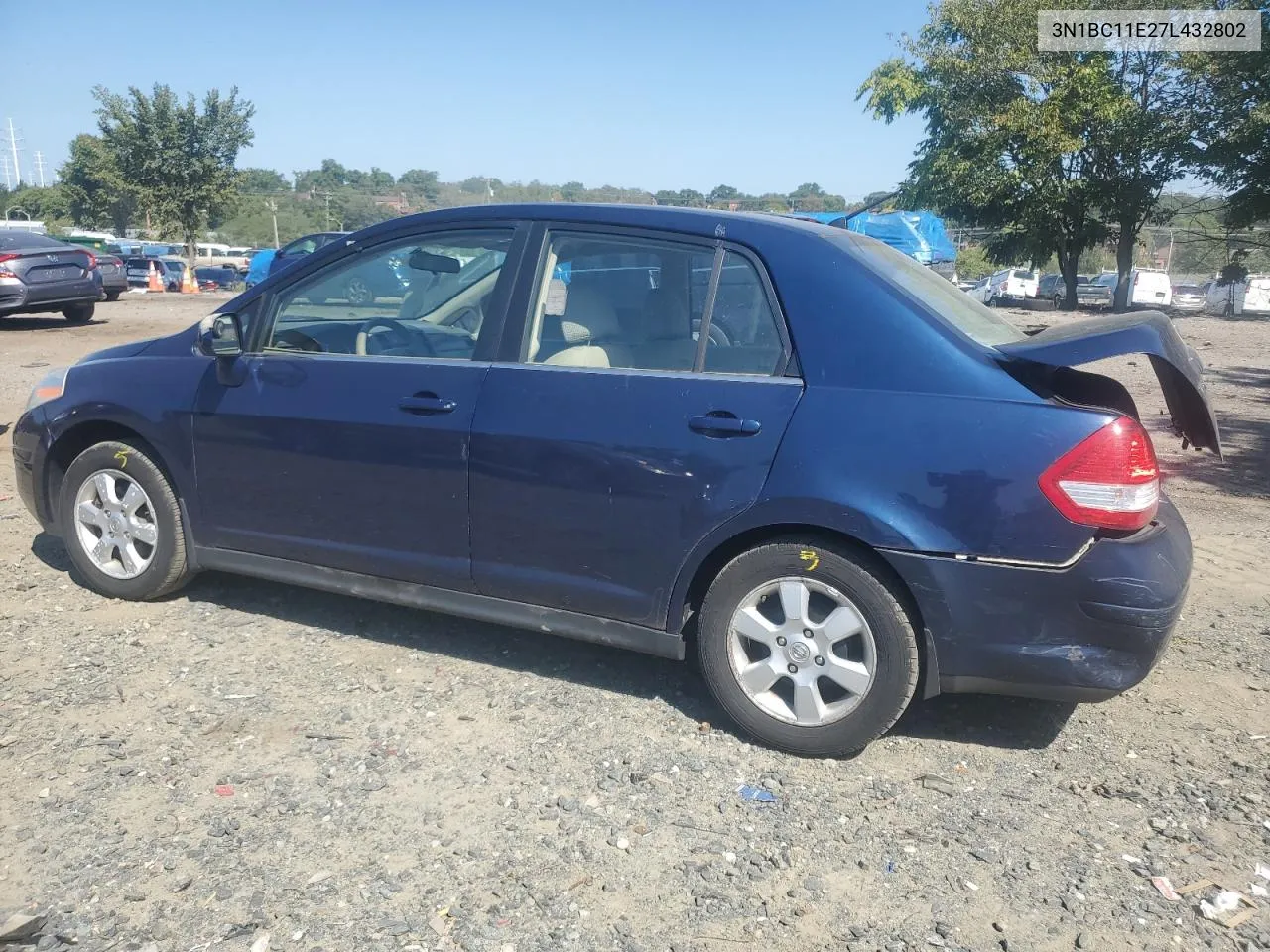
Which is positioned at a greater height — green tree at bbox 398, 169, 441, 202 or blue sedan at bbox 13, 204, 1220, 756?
green tree at bbox 398, 169, 441, 202

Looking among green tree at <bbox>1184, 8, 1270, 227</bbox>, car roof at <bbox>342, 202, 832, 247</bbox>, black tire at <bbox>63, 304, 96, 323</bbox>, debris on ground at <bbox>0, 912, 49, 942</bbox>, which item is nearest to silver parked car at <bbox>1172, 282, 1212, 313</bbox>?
green tree at <bbox>1184, 8, 1270, 227</bbox>

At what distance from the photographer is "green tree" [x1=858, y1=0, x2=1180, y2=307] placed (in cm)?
2839

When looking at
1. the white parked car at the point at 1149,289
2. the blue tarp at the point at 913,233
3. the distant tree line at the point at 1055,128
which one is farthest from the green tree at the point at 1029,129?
the blue tarp at the point at 913,233

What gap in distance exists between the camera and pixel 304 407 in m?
4.16

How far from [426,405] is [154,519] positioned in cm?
155

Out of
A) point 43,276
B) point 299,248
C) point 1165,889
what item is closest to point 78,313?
point 43,276

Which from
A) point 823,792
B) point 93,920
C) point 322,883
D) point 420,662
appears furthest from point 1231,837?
point 93,920

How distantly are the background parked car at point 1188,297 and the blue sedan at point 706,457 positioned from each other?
32.8 m

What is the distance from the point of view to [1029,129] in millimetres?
28500

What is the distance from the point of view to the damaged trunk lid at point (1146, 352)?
3.23 m

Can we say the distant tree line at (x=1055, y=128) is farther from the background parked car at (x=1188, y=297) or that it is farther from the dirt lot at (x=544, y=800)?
the dirt lot at (x=544, y=800)

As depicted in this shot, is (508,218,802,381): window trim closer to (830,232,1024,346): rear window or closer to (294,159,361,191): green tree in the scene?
(830,232,1024,346): rear window

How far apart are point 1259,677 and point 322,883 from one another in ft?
11.6

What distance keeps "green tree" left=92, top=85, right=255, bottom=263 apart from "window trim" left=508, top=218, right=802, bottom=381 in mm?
35752
